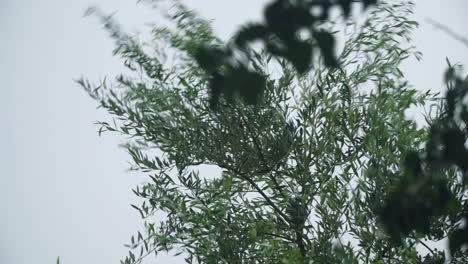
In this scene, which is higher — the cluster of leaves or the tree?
the tree

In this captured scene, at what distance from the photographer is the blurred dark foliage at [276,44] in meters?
1.80

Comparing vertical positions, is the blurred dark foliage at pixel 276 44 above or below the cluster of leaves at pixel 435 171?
above

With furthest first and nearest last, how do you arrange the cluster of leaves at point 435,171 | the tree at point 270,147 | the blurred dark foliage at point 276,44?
the tree at point 270,147 → the cluster of leaves at point 435,171 → the blurred dark foliage at point 276,44

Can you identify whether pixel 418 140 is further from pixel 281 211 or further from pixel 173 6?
pixel 173 6

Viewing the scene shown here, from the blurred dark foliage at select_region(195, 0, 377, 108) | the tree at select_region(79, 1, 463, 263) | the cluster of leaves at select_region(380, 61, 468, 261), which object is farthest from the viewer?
the tree at select_region(79, 1, 463, 263)

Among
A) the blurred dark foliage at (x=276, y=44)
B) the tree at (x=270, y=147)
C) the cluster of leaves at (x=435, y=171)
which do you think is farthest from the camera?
the tree at (x=270, y=147)

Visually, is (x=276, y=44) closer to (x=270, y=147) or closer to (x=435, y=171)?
(x=435, y=171)

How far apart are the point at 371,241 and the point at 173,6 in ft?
10.5

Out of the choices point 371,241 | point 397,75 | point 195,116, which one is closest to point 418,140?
point 397,75

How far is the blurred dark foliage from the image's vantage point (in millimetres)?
1798

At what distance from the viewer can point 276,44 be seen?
1.86 metres

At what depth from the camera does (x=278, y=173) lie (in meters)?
5.09

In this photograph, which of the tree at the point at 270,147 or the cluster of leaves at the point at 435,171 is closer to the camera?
the cluster of leaves at the point at 435,171

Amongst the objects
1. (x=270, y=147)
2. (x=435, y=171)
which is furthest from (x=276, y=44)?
(x=270, y=147)
